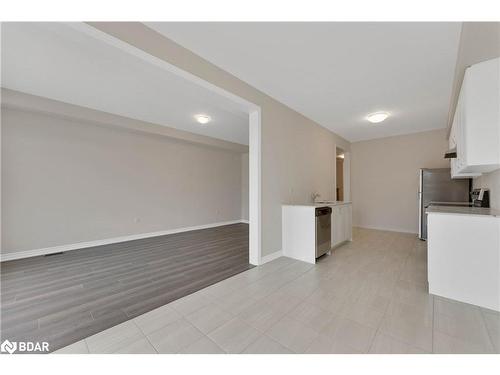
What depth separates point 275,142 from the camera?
335cm

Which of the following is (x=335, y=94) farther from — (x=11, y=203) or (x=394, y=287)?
(x=11, y=203)

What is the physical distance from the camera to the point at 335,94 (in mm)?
3207

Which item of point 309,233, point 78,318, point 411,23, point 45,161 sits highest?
point 411,23

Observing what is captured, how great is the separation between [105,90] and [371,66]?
3788 mm

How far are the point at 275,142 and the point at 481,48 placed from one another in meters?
2.41

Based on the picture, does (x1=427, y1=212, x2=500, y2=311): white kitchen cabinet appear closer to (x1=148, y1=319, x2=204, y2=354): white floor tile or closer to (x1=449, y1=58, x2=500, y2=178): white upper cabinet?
(x1=449, y1=58, x2=500, y2=178): white upper cabinet

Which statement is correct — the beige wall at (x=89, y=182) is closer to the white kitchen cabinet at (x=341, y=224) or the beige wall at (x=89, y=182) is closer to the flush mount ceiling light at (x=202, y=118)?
the flush mount ceiling light at (x=202, y=118)

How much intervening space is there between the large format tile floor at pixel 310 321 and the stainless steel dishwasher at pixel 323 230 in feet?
2.04

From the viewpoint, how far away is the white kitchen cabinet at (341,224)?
3.76 m

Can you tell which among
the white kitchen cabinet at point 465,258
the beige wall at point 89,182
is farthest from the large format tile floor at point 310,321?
the beige wall at point 89,182

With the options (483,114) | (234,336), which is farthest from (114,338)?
(483,114)
